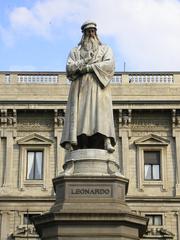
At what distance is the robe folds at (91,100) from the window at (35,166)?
746 inches

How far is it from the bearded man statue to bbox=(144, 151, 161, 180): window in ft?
62.0

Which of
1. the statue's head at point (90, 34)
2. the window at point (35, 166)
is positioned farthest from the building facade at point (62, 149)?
the statue's head at point (90, 34)

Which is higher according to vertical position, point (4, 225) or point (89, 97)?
point (89, 97)

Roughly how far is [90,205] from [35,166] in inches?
812

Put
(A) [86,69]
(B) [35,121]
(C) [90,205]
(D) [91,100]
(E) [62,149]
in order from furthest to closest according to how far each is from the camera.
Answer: (B) [35,121] → (E) [62,149] → (A) [86,69] → (D) [91,100] → (C) [90,205]

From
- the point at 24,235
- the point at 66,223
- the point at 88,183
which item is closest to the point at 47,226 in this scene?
the point at 66,223

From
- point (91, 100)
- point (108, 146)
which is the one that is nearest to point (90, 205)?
point (108, 146)

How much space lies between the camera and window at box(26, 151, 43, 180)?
32.2 meters

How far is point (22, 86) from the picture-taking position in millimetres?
33969

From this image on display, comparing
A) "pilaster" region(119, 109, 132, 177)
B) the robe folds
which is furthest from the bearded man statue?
"pilaster" region(119, 109, 132, 177)

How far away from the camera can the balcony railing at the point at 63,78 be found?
3416 centimetres

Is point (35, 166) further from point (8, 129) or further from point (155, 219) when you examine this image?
A: point (155, 219)

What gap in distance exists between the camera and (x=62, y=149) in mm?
32312

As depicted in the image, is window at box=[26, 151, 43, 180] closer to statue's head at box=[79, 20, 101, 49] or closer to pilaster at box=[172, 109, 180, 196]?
pilaster at box=[172, 109, 180, 196]
